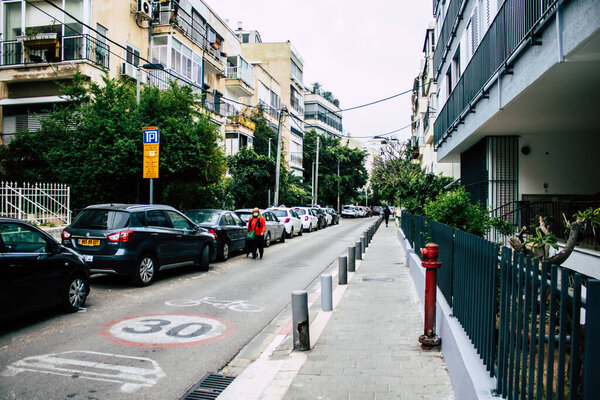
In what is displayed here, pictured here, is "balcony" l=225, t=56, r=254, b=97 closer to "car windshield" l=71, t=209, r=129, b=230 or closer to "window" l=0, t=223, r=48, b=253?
"car windshield" l=71, t=209, r=129, b=230

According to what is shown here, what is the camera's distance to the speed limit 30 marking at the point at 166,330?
20.6 feet

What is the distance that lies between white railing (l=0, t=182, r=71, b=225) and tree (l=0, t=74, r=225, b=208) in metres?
1.16

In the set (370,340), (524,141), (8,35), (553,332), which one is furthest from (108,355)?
(8,35)

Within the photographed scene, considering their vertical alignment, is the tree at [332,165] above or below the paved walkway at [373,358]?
above

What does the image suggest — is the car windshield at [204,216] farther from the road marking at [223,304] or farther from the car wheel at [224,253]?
the road marking at [223,304]

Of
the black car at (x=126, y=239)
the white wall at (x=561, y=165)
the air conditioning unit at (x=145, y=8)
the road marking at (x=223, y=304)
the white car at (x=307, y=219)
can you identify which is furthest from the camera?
the white car at (x=307, y=219)

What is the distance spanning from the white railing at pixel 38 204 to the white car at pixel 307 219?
15342 millimetres

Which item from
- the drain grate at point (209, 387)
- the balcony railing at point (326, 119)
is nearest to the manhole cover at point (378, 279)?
the drain grate at point (209, 387)

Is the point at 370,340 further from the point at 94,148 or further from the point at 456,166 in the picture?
the point at 456,166

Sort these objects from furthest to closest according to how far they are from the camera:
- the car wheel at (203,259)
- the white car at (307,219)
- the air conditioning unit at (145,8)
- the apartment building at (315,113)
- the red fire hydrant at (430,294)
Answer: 1. the apartment building at (315,113)
2. the white car at (307,219)
3. the air conditioning unit at (145,8)
4. the car wheel at (203,259)
5. the red fire hydrant at (430,294)

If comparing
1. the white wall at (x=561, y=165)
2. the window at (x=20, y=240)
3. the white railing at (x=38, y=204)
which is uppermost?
the white wall at (x=561, y=165)

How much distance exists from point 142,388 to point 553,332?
3.97 m

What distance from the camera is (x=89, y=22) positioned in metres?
20.5

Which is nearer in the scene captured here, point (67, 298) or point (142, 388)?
point (142, 388)
